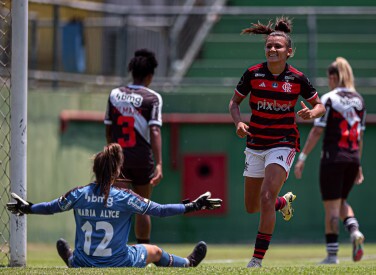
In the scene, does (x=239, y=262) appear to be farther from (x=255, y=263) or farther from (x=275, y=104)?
(x=275, y=104)

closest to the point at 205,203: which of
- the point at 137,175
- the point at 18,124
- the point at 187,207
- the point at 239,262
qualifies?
the point at 187,207

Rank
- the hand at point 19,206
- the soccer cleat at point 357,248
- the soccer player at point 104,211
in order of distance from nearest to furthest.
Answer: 1. the soccer player at point 104,211
2. the hand at point 19,206
3. the soccer cleat at point 357,248

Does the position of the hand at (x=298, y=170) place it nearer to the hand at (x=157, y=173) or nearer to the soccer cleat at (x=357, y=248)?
the soccer cleat at (x=357, y=248)

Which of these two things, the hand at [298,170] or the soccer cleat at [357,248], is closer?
the soccer cleat at [357,248]

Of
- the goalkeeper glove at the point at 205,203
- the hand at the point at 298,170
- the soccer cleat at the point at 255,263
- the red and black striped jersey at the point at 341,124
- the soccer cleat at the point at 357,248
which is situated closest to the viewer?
the goalkeeper glove at the point at 205,203

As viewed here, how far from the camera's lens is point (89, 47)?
1644 centimetres

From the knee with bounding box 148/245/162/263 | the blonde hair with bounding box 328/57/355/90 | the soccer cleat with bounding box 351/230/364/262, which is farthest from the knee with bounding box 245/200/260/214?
the blonde hair with bounding box 328/57/355/90

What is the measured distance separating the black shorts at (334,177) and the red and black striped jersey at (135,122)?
8.34 feet

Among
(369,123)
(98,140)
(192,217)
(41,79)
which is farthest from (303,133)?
(41,79)

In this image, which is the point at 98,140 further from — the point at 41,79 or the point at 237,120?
the point at 237,120

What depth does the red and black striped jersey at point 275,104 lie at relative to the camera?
8102 millimetres

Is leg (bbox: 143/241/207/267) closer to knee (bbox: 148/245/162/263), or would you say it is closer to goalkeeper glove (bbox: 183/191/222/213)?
knee (bbox: 148/245/162/263)

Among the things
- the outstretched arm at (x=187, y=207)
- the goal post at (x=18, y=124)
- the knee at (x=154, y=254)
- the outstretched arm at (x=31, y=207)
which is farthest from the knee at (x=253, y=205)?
the goal post at (x=18, y=124)

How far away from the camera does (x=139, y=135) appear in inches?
377
